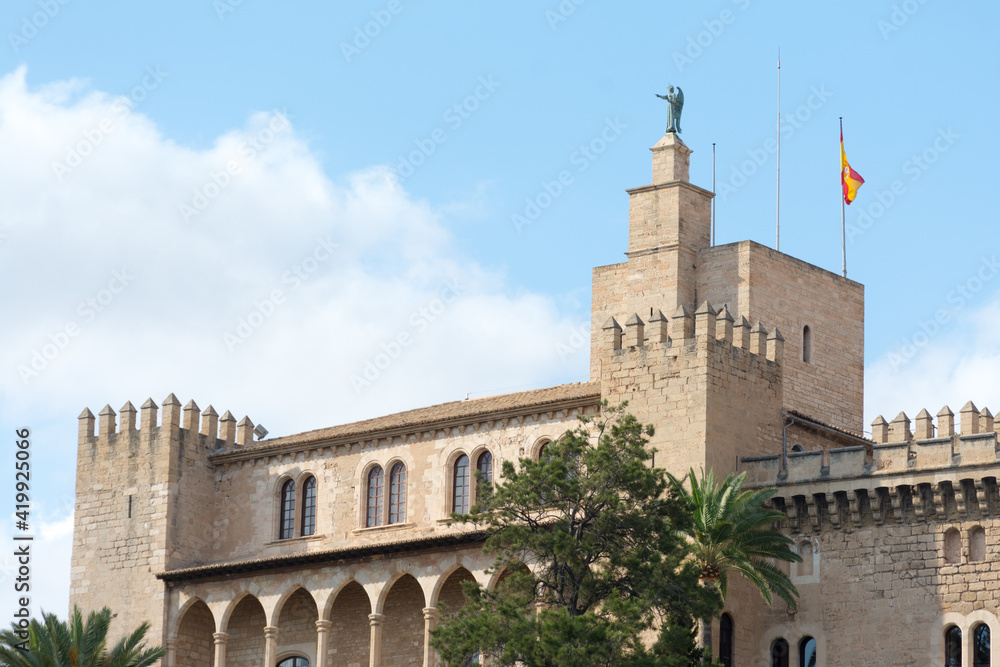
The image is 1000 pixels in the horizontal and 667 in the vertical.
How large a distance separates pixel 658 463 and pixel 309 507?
1112cm

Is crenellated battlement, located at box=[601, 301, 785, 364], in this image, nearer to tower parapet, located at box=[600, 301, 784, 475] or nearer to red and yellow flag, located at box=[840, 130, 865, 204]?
tower parapet, located at box=[600, 301, 784, 475]

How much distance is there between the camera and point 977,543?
4406 cm

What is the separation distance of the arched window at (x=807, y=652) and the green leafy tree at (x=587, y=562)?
12.8ft

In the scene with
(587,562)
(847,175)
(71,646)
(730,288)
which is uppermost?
(847,175)

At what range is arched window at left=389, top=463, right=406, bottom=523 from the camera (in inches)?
2037

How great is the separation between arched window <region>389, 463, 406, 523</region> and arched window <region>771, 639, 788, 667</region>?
10.4m

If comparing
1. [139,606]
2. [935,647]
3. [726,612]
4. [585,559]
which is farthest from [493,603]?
[139,606]

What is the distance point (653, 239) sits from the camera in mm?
55375

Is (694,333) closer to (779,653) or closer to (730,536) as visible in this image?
(730,536)

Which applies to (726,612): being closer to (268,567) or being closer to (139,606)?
(268,567)

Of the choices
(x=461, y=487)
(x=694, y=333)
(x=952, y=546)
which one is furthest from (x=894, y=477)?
(x=461, y=487)

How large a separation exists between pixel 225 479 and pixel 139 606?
4.07 metres

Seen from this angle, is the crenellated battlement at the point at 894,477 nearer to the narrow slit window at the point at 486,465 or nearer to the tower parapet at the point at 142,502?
the narrow slit window at the point at 486,465

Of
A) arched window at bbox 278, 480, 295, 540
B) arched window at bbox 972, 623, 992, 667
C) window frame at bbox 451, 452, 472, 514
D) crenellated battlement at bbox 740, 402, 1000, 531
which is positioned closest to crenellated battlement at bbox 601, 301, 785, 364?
crenellated battlement at bbox 740, 402, 1000, 531
